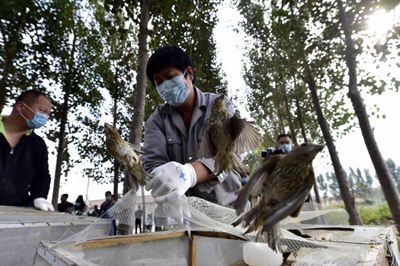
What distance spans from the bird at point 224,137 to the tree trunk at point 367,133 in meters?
3.87

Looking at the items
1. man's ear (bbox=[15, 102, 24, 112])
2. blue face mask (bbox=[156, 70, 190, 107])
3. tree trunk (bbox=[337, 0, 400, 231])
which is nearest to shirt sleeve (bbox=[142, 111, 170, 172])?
blue face mask (bbox=[156, 70, 190, 107])

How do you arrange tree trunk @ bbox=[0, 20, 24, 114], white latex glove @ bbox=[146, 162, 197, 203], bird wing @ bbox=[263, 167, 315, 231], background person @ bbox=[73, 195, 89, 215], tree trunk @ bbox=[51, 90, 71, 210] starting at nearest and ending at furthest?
bird wing @ bbox=[263, 167, 315, 231] < white latex glove @ bbox=[146, 162, 197, 203] < tree trunk @ bbox=[0, 20, 24, 114] < tree trunk @ bbox=[51, 90, 71, 210] < background person @ bbox=[73, 195, 89, 215]

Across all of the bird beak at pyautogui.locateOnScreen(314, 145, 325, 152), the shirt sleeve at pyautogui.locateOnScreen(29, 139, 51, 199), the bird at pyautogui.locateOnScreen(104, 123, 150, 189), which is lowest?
the bird beak at pyautogui.locateOnScreen(314, 145, 325, 152)

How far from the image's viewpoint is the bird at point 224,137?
1118 mm

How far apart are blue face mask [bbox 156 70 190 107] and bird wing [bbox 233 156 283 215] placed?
124 centimetres

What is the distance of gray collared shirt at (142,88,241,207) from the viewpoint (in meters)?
1.84

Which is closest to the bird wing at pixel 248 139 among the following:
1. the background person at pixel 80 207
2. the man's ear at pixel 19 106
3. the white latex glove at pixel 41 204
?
the white latex glove at pixel 41 204

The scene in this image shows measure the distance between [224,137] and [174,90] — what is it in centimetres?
83

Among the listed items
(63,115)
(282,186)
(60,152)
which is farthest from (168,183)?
(63,115)

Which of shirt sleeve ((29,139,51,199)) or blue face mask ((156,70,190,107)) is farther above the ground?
blue face mask ((156,70,190,107))

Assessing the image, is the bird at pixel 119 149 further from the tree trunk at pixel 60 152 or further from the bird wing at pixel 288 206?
the tree trunk at pixel 60 152

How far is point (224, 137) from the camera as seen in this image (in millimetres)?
1115

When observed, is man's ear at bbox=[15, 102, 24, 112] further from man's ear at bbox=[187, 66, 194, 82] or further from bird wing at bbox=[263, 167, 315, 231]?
bird wing at bbox=[263, 167, 315, 231]

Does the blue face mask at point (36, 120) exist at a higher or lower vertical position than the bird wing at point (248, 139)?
higher
